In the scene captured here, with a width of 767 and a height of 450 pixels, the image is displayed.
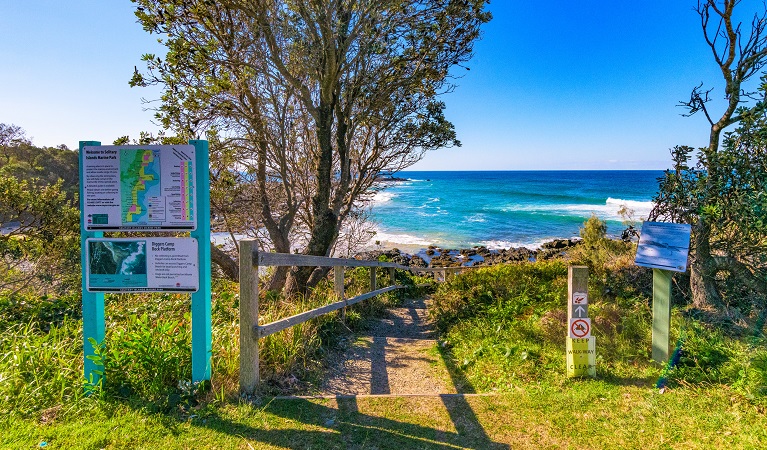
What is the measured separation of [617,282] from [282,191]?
20.4 feet

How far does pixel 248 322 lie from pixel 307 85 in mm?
4134

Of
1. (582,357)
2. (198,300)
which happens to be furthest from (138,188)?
(582,357)

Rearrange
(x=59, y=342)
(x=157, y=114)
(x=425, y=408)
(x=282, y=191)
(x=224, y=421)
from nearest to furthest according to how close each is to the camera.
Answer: (x=224, y=421) → (x=425, y=408) → (x=59, y=342) → (x=157, y=114) → (x=282, y=191)

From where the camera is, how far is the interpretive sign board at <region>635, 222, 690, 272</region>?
12.5ft

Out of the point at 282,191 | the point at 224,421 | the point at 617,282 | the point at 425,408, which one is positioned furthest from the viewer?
the point at 282,191

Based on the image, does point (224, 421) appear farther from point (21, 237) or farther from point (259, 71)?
point (21, 237)

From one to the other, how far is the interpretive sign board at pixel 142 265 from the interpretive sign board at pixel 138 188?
13 centimetres

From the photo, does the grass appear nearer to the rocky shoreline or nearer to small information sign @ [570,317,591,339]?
small information sign @ [570,317,591,339]

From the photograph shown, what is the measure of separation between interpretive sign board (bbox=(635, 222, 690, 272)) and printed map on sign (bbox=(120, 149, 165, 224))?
4574 millimetres

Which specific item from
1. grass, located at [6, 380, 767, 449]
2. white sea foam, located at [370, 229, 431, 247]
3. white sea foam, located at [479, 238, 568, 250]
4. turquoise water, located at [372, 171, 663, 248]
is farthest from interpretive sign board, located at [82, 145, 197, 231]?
white sea foam, located at [479, 238, 568, 250]

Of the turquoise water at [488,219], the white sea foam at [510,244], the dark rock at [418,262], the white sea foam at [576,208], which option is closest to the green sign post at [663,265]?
the turquoise water at [488,219]

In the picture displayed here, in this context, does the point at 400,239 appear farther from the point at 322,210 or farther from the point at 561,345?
the point at 561,345

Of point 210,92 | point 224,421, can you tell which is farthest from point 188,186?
point 210,92

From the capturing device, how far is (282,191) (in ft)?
25.2
